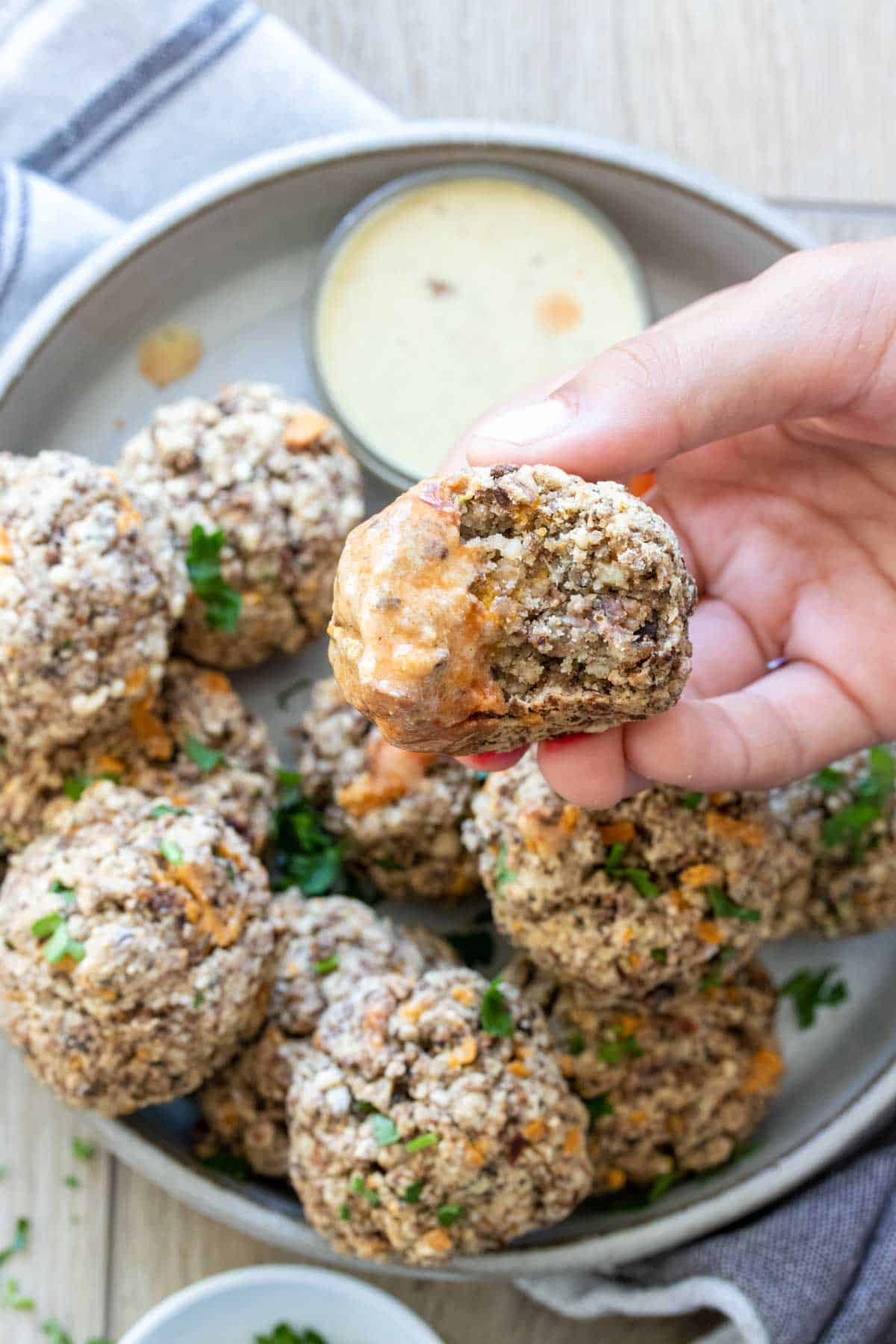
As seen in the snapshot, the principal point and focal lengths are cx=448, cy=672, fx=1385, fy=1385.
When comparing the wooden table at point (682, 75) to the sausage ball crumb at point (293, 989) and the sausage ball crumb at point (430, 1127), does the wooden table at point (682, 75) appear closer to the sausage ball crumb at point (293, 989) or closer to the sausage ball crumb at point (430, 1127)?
the sausage ball crumb at point (293, 989)

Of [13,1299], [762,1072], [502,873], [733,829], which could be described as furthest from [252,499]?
[13,1299]

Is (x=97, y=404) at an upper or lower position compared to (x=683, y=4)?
lower

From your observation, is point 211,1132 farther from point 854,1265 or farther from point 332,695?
point 854,1265

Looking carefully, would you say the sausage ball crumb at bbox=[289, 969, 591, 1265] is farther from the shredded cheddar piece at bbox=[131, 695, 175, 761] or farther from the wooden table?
the wooden table

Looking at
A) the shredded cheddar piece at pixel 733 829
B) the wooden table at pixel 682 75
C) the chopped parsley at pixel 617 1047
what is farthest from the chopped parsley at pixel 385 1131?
the wooden table at pixel 682 75

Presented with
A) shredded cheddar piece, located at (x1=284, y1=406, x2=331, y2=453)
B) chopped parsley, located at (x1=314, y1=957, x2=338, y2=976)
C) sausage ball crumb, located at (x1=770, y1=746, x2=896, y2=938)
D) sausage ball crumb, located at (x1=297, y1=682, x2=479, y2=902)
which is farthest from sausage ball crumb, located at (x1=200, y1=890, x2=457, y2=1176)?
shredded cheddar piece, located at (x1=284, y1=406, x2=331, y2=453)

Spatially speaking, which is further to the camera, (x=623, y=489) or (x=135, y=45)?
(x=135, y=45)

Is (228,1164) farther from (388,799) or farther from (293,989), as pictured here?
(388,799)

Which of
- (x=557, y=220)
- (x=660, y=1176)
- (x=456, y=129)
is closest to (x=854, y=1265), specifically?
(x=660, y=1176)

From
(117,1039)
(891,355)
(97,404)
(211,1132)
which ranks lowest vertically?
(211,1132)
